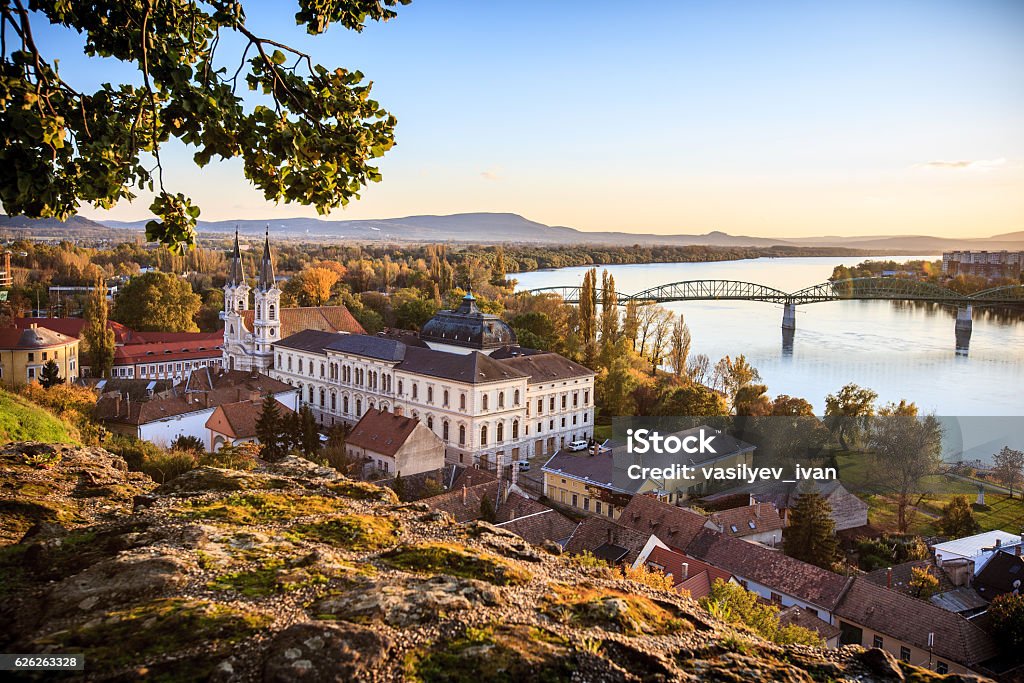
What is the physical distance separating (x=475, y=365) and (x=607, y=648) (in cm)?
2777

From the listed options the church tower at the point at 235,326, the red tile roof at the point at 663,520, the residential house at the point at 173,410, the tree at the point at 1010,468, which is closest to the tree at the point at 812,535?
the red tile roof at the point at 663,520

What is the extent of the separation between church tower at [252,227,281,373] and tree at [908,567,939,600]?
33614 millimetres

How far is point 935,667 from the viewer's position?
15.0 metres

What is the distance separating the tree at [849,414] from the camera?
31.4 meters

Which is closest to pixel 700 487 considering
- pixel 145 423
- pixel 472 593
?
pixel 145 423

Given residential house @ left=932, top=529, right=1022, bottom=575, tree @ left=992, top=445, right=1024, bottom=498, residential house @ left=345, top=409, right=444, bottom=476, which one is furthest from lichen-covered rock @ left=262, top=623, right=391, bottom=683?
tree @ left=992, top=445, right=1024, bottom=498

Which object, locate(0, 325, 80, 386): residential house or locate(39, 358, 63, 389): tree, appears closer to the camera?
locate(39, 358, 63, 389): tree

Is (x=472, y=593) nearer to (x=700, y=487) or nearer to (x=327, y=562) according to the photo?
(x=327, y=562)

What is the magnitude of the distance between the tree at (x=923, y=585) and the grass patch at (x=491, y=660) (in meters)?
17.7

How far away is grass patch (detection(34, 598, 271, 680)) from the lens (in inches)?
136

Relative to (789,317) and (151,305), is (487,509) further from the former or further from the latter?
(789,317)

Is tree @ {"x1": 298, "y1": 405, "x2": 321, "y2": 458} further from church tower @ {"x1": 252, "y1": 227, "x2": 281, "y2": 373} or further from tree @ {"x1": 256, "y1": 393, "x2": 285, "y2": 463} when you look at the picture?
church tower @ {"x1": 252, "y1": 227, "x2": 281, "y2": 373}

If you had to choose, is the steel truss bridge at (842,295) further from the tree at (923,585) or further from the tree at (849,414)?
the tree at (923,585)

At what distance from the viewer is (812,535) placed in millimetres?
21016
